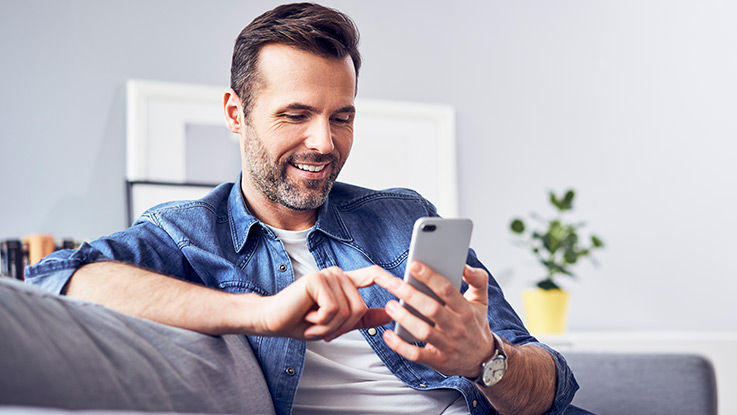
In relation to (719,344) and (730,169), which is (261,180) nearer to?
(719,344)

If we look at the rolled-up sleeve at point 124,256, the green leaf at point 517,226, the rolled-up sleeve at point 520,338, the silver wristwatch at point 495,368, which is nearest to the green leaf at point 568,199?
the green leaf at point 517,226

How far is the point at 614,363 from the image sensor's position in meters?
1.43

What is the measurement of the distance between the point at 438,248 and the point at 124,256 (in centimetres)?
53

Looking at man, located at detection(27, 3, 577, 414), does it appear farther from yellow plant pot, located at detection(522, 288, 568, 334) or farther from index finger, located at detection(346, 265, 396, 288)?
yellow plant pot, located at detection(522, 288, 568, 334)

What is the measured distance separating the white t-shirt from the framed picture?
4.05 feet

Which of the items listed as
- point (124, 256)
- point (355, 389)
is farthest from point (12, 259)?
point (355, 389)

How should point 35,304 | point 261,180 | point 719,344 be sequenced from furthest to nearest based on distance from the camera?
point 719,344 < point 261,180 < point 35,304

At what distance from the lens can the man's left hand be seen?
3.02 ft

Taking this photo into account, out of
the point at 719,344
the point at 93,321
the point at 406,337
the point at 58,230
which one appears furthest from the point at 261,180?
the point at 719,344

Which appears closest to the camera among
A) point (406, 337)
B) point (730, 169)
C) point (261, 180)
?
point (406, 337)

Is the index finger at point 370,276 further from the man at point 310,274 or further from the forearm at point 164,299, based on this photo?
the forearm at point 164,299

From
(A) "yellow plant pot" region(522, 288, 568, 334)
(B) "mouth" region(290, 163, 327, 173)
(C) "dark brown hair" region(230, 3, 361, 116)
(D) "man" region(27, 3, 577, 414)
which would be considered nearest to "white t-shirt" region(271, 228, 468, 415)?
(D) "man" region(27, 3, 577, 414)

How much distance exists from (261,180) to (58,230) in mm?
1126

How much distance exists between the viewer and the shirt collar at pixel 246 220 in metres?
1.30
